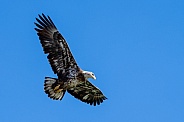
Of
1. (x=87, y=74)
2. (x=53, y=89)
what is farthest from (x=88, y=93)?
(x=53, y=89)

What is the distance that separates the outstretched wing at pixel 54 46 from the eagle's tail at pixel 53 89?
34 cm

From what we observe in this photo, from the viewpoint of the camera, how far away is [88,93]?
99.6 feet

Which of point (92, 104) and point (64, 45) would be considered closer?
point (64, 45)

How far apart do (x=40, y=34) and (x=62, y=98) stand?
7.68 ft

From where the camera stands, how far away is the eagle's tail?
28.8 metres

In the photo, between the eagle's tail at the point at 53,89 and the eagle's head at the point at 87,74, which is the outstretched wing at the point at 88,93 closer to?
the eagle's tail at the point at 53,89

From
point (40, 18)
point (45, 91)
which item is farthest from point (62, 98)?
point (40, 18)

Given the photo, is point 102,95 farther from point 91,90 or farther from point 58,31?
point 58,31

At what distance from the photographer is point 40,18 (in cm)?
2888

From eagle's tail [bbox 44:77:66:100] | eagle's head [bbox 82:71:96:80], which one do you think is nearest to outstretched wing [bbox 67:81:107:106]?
eagle's tail [bbox 44:77:66:100]

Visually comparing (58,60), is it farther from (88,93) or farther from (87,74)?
(88,93)

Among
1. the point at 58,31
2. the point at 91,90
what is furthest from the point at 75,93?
the point at 58,31

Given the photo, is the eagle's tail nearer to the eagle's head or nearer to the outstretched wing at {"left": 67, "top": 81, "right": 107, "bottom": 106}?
the outstretched wing at {"left": 67, "top": 81, "right": 107, "bottom": 106}

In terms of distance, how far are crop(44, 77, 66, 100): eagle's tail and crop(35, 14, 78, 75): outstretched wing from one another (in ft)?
1.13
